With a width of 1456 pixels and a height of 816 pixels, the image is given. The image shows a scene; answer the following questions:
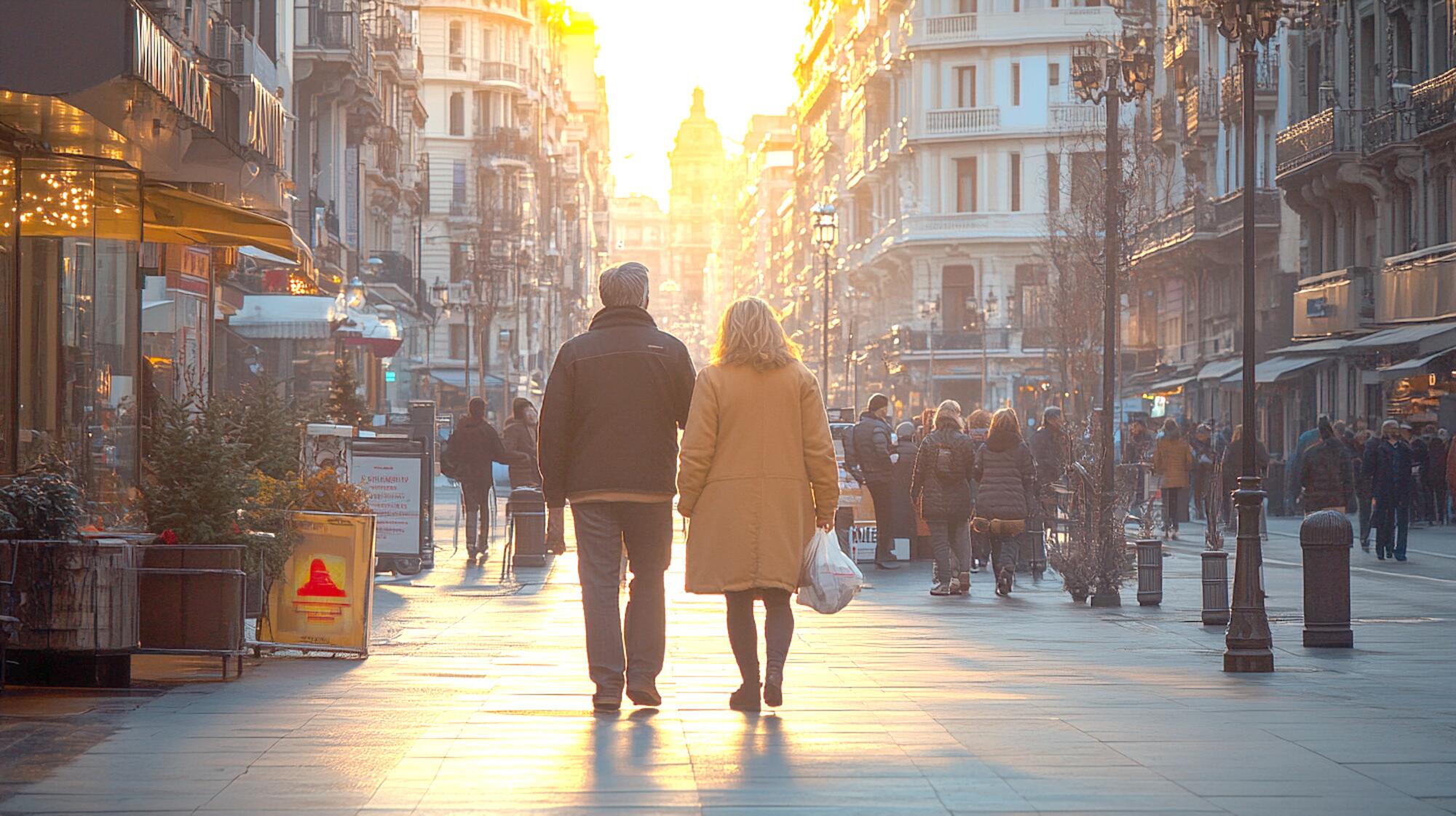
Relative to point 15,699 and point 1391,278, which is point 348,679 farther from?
point 1391,278

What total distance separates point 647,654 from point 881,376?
81.5 m

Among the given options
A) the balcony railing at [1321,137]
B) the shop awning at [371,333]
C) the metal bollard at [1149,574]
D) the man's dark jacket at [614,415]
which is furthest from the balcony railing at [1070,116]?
the man's dark jacket at [614,415]

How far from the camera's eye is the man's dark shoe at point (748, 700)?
10.0m

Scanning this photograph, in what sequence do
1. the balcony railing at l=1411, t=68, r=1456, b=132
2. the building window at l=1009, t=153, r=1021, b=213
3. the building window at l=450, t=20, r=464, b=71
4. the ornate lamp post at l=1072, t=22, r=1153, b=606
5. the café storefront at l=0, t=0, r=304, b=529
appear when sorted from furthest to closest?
1. the building window at l=450, t=20, r=464, b=71
2. the building window at l=1009, t=153, r=1021, b=213
3. the balcony railing at l=1411, t=68, r=1456, b=132
4. the ornate lamp post at l=1072, t=22, r=1153, b=606
5. the café storefront at l=0, t=0, r=304, b=529

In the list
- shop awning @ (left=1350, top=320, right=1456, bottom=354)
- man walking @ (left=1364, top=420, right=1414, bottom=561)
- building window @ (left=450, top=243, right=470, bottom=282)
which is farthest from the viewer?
building window @ (left=450, top=243, right=470, bottom=282)

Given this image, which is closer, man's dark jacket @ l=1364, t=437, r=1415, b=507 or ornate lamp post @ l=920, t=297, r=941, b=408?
man's dark jacket @ l=1364, t=437, r=1415, b=507

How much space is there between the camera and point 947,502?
20.2 meters

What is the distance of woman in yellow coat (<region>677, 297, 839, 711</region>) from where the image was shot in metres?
9.97

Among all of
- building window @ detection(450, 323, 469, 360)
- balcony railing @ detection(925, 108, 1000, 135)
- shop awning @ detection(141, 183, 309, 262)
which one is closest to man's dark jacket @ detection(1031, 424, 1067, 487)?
shop awning @ detection(141, 183, 309, 262)

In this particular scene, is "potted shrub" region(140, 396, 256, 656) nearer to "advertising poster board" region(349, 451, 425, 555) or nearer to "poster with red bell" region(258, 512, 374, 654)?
"poster with red bell" region(258, 512, 374, 654)

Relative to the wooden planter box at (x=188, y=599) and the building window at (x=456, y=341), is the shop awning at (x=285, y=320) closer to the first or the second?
the wooden planter box at (x=188, y=599)

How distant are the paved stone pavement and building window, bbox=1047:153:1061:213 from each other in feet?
151

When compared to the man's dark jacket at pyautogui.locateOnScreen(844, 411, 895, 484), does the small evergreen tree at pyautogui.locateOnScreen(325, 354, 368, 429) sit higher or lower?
higher

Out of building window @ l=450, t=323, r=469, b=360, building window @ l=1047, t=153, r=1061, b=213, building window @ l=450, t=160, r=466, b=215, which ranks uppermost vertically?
building window @ l=450, t=160, r=466, b=215
